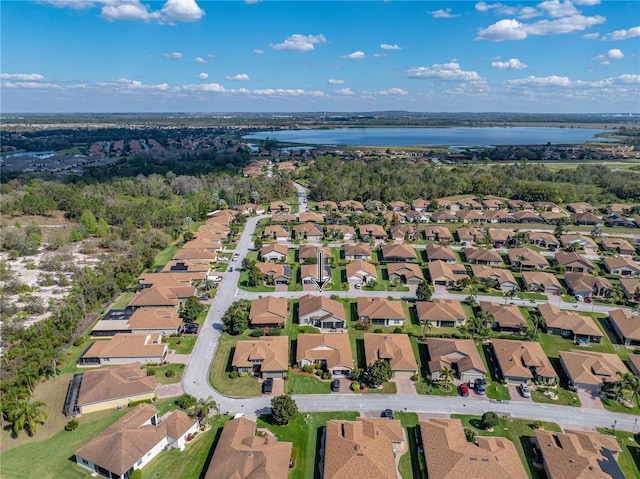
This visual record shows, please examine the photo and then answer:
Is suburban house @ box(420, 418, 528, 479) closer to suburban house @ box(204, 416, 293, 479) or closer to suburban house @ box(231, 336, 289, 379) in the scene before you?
suburban house @ box(204, 416, 293, 479)

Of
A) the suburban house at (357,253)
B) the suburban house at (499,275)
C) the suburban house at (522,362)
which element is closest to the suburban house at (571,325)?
the suburban house at (522,362)

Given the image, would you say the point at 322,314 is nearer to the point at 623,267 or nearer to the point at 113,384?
the point at 113,384

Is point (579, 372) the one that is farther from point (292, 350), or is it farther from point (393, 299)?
point (292, 350)

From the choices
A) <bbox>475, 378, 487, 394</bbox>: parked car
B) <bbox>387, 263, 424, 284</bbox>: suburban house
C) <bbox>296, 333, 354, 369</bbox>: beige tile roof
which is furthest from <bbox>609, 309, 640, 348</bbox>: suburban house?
<bbox>296, 333, 354, 369</bbox>: beige tile roof

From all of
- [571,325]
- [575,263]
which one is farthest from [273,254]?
[575,263]

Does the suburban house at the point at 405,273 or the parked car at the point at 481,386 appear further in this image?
the suburban house at the point at 405,273

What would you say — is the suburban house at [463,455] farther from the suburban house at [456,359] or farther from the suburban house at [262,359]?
the suburban house at [262,359]
